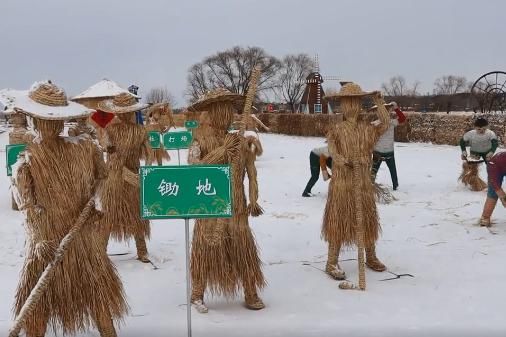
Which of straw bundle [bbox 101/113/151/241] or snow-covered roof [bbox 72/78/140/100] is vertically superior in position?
snow-covered roof [bbox 72/78/140/100]

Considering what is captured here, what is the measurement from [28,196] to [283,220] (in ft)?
14.5

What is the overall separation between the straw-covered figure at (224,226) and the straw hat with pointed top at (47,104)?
3.20 feet

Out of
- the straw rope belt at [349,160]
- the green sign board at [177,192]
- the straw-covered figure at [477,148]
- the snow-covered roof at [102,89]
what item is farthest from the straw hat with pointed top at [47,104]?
the straw-covered figure at [477,148]

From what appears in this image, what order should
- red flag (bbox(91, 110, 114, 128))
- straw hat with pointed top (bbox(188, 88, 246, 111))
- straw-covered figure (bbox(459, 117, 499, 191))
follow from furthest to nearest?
straw-covered figure (bbox(459, 117, 499, 191)), red flag (bbox(91, 110, 114, 128)), straw hat with pointed top (bbox(188, 88, 246, 111))

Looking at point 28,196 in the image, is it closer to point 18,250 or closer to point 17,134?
point 18,250

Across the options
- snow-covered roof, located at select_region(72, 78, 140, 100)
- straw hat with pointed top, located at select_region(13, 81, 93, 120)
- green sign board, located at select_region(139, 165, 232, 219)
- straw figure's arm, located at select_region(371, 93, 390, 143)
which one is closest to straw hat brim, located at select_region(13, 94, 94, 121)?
straw hat with pointed top, located at select_region(13, 81, 93, 120)

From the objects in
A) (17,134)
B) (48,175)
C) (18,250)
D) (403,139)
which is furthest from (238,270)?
(403,139)

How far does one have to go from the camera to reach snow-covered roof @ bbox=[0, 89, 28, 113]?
3098 millimetres

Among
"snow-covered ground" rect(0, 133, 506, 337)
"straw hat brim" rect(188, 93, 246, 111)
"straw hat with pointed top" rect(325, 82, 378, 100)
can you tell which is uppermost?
"straw hat with pointed top" rect(325, 82, 378, 100)

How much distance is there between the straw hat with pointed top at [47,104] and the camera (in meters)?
3.16

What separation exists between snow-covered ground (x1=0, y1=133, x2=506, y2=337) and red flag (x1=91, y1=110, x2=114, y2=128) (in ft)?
4.60

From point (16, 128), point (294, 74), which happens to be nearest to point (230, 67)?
point (294, 74)

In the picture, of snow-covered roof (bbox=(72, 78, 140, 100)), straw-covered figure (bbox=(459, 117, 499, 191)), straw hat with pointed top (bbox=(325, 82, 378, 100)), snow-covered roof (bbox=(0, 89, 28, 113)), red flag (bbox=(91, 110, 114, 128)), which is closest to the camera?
snow-covered roof (bbox=(0, 89, 28, 113))

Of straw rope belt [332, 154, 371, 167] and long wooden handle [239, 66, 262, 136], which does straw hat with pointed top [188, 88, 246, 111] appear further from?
straw rope belt [332, 154, 371, 167]
